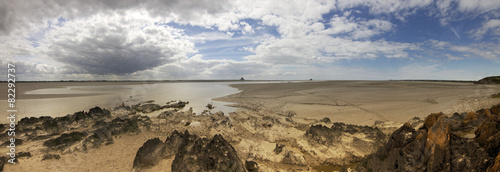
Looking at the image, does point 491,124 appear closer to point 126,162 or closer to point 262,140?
point 262,140

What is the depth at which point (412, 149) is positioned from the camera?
13.0ft

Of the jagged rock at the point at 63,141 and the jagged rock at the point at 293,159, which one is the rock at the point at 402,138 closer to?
the jagged rock at the point at 293,159

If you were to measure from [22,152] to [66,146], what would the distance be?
108 centimetres

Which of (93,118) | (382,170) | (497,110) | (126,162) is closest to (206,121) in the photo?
(126,162)

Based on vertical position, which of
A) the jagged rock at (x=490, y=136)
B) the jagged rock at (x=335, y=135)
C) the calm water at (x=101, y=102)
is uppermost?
the jagged rock at (x=490, y=136)

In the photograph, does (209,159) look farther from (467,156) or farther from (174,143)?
(467,156)

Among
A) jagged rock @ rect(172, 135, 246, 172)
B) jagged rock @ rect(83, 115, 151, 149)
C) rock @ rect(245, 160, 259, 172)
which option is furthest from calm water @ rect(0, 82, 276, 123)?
jagged rock @ rect(172, 135, 246, 172)

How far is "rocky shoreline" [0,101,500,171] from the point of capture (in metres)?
3.68

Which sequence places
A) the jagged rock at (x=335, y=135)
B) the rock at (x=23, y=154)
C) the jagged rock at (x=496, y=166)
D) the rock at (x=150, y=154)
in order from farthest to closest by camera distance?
the jagged rock at (x=335, y=135) < the rock at (x=23, y=154) < the rock at (x=150, y=154) < the jagged rock at (x=496, y=166)

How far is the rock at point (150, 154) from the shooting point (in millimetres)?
5988

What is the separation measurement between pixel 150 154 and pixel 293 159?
455 centimetres

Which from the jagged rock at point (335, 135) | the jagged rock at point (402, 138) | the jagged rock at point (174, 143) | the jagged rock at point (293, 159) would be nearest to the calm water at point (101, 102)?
the jagged rock at point (174, 143)

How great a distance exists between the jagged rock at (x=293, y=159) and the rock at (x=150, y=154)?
402 cm

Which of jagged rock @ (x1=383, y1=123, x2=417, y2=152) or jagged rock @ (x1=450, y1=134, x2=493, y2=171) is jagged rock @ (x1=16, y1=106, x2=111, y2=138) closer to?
jagged rock @ (x1=383, y1=123, x2=417, y2=152)
